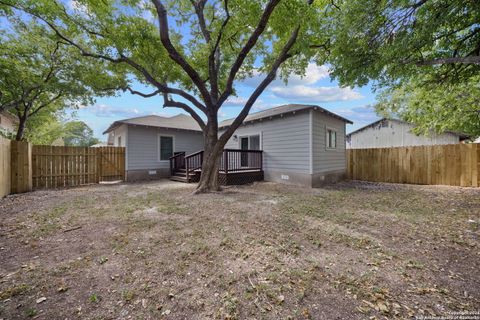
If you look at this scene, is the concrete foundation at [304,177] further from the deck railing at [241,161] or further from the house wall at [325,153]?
the deck railing at [241,161]

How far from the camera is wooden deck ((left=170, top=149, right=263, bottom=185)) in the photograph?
8.80m

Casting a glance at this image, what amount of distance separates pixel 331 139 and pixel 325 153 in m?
1.10

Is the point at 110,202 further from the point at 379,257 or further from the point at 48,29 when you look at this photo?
the point at 48,29

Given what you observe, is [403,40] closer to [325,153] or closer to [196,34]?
[325,153]

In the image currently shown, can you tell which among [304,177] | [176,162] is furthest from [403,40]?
[176,162]

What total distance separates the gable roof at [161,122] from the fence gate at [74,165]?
5.17ft

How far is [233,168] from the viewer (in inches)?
363

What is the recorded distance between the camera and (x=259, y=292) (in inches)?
78.2

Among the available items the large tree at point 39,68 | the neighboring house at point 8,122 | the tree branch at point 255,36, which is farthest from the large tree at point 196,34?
the neighboring house at point 8,122

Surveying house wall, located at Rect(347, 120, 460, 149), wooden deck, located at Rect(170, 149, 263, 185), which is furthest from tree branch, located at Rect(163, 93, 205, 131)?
house wall, located at Rect(347, 120, 460, 149)

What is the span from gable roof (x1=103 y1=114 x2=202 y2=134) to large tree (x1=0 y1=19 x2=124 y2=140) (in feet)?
5.96

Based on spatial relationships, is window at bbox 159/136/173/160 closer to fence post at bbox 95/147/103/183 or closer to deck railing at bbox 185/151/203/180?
deck railing at bbox 185/151/203/180

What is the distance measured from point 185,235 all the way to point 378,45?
7.14 m

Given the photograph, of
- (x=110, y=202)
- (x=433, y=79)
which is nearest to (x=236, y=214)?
(x=110, y=202)
